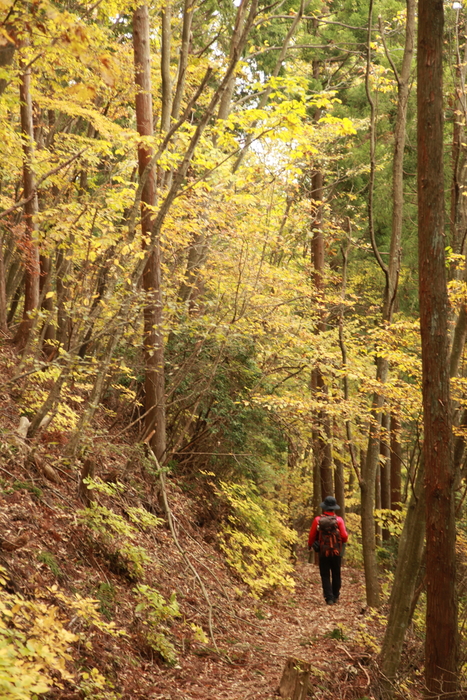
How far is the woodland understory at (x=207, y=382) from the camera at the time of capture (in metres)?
5.20

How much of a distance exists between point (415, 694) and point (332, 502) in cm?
308

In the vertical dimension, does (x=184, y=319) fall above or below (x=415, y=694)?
above

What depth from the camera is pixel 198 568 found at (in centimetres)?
834

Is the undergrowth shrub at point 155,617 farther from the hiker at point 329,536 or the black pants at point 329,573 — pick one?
the black pants at point 329,573

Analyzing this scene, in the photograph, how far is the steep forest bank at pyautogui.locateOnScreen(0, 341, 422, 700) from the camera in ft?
13.4

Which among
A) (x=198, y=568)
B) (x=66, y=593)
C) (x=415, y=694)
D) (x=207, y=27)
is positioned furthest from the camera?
(x=207, y=27)

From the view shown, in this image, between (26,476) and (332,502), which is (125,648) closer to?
(26,476)

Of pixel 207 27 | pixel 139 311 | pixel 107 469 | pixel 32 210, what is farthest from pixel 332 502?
pixel 207 27

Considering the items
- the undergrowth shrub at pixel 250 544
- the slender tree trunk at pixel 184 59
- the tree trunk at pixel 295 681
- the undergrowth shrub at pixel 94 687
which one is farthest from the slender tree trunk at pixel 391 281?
the undergrowth shrub at pixel 94 687

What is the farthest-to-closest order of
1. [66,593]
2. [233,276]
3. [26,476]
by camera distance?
[233,276], [26,476], [66,593]

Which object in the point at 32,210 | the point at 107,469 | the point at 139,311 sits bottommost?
the point at 107,469

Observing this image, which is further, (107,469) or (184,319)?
(184,319)

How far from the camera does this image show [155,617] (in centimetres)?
600

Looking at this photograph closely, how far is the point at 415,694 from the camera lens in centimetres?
702
